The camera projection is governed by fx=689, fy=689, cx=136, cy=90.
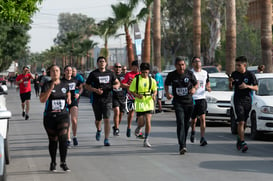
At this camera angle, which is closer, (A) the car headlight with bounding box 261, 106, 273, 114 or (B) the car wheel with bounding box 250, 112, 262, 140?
(A) the car headlight with bounding box 261, 106, 273, 114

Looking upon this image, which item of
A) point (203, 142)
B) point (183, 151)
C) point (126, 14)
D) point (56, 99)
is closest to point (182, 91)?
point (183, 151)

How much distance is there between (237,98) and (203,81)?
121 cm

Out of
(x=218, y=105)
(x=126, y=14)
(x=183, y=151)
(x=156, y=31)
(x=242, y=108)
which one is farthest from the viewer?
(x=126, y=14)

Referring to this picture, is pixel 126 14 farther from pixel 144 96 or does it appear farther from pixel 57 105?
pixel 57 105

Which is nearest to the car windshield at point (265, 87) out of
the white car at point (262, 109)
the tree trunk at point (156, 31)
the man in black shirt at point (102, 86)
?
the white car at point (262, 109)

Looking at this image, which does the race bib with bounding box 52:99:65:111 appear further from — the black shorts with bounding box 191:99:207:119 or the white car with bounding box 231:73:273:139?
the white car with bounding box 231:73:273:139

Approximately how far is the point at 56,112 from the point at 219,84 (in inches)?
453

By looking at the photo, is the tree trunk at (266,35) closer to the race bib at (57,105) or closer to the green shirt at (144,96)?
the green shirt at (144,96)

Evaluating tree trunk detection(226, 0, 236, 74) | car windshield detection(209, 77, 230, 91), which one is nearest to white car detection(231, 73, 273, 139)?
car windshield detection(209, 77, 230, 91)

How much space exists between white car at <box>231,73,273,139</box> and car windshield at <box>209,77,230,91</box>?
4.71m

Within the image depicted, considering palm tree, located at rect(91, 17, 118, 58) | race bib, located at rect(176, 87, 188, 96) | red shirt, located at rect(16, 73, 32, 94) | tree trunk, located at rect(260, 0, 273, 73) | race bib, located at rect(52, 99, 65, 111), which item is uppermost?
palm tree, located at rect(91, 17, 118, 58)

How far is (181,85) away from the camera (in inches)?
525

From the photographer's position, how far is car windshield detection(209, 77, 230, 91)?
70.4ft

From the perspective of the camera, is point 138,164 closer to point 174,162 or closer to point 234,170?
point 174,162
